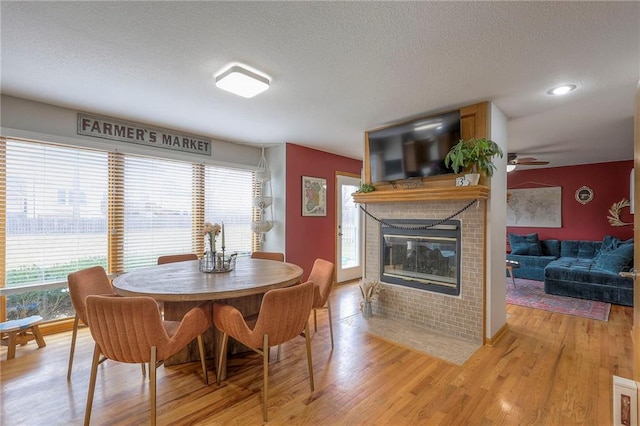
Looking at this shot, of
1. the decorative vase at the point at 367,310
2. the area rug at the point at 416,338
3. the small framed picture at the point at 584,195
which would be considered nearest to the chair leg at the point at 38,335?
the area rug at the point at 416,338

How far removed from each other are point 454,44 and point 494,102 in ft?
4.06

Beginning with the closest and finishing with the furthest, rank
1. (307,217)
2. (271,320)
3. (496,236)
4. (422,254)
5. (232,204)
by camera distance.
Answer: (271,320)
(496,236)
(422,254)
(232,204)
(307,217)

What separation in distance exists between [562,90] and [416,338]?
2607mm

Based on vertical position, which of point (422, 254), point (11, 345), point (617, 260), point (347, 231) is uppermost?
point (347, 231)

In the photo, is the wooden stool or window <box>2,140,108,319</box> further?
window <box>2,140,108,319</box>

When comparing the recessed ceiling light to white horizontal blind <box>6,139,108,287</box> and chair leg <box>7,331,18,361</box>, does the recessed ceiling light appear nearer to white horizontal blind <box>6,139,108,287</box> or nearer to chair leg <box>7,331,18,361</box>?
white horizontal blind <box>6,139,108,287</box>

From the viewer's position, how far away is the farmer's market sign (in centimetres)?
318

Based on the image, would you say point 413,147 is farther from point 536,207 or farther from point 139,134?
point 536,207

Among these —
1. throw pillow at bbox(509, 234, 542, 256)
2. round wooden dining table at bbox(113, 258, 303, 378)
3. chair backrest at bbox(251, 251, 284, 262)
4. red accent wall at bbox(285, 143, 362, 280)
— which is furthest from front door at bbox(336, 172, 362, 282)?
throw pillow at bbox(509, 234, 542, 256)

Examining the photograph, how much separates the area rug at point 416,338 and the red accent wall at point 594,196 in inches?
203

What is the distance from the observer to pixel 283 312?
1851mm

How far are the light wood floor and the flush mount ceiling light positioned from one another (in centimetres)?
224

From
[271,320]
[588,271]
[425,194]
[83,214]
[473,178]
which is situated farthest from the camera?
[588,271]

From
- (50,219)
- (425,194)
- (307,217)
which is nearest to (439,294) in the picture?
(425,194)
